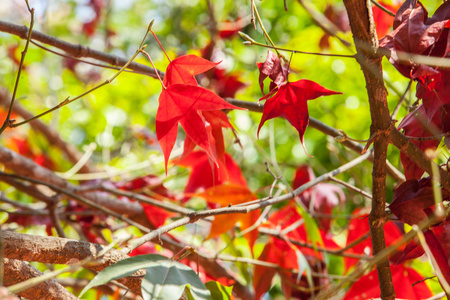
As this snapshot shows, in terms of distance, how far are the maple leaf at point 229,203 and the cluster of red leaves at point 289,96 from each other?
0.24 meters

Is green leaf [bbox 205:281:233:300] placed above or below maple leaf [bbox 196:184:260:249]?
below

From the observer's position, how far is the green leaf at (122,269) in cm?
33

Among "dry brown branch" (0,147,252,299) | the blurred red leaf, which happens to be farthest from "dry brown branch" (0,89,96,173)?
the blurred red leaf

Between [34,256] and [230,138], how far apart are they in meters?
0.93

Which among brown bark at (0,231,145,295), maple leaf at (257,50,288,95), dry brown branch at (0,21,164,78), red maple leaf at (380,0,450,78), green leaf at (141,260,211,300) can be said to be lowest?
green leaf at (141,260,211,300)

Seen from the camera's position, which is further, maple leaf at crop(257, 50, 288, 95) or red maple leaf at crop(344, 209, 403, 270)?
red maple leaf at crop(344, 209, 403, 270)

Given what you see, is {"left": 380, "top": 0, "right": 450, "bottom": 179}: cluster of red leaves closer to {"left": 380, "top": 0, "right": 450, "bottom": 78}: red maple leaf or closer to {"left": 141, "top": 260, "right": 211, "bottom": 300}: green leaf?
{"left": 380, "top": 0, "right": 450, "bottom": 78}: red maple leaf

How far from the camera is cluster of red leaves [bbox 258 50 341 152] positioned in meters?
0.47

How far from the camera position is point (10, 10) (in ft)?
6.95

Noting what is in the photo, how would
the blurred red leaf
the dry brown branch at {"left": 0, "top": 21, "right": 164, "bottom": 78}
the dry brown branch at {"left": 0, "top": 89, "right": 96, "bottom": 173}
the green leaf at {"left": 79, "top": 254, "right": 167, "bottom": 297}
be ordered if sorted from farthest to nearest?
the dry brown branch at {"left": 0, "top": 89, "right": 96, "bottom": 173}
the blurred red leaf
the dry brown branch at {"left": 0, "top": 21, "right": 164, "bottom": 78}
the green leaf at {"left": 79, "top": 254, "right": 167, "bottom": 297}

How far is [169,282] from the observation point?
1.18ft

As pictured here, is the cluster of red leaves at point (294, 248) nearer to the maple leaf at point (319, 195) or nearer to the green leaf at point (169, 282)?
the maple leaf at point (319, 195)

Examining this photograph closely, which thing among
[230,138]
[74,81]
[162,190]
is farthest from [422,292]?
[74,81]

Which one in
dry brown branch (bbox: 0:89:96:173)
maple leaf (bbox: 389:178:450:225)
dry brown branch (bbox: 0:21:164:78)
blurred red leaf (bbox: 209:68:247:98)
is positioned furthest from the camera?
dry brown branch (bbox: 0:89:96:173)
